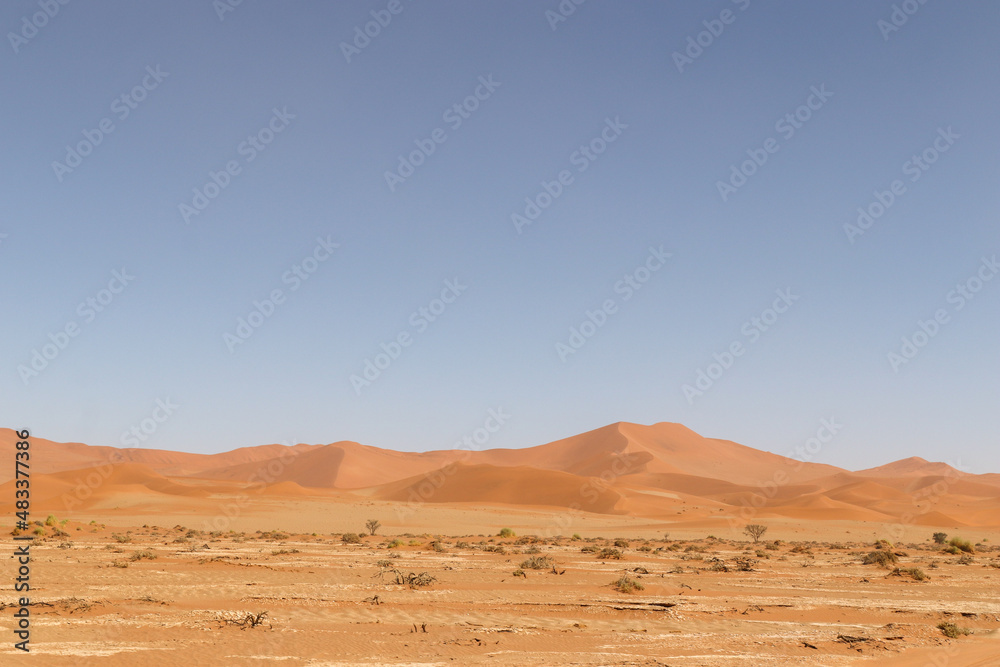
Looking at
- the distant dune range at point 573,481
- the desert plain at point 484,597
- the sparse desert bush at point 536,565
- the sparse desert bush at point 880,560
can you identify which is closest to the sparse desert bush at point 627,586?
the desert plain at point 484,597

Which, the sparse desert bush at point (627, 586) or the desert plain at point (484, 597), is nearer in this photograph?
the desert plain at point (484, 597)

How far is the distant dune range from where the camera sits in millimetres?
70312

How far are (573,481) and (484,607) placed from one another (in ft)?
223

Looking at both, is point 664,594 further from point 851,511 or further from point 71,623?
point 851,511

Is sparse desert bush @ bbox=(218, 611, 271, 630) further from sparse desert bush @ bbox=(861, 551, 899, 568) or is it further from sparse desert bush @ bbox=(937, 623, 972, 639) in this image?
sparse desert bush @ bbox=(861, 551, 899, 568)

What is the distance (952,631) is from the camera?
39.4ft

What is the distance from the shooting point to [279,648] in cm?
1034

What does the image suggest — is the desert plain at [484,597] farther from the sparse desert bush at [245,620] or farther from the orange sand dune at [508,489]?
the orange sand dune at [508,489]

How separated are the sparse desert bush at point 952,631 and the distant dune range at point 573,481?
51907 millimetres

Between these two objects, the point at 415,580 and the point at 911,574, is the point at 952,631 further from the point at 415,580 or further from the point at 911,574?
the point at 415,580

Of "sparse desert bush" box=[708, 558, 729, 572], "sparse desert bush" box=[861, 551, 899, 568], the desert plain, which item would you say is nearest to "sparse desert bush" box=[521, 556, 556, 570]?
the desert plain

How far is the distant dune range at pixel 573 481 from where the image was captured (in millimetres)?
70312

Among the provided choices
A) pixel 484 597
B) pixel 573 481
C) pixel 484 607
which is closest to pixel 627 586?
pixel 484 597

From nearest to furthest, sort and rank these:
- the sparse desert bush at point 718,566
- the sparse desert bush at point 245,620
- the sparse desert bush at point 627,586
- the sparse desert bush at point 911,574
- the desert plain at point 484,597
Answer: the desert plain at point 484,597
the sparse desert bush at point 245,620
the sparse desert bush at point 627,586
the sparse desert bush at point 911,574
the sparse desert bush at point 718,566
